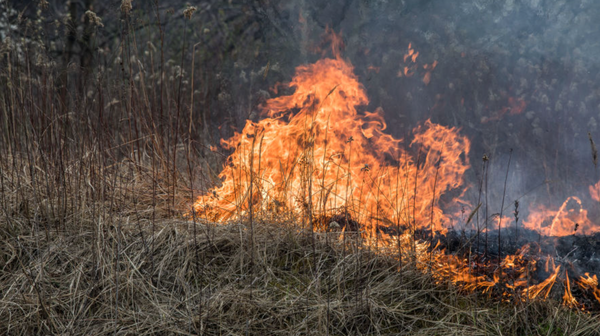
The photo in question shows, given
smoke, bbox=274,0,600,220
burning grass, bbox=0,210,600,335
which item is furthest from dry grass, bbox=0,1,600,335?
smoke, bbox=274,0,600,220

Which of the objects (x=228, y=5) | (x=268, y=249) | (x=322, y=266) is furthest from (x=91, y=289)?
(x=228, y=5)

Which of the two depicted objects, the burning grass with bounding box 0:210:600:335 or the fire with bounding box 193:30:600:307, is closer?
the burning grass with bounding box 0:210:600:335

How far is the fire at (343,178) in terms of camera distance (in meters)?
3.12

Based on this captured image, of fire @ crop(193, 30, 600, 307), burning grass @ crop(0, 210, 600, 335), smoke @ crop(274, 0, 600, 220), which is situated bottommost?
burning grass @ crop(0, 210, 600, 335)

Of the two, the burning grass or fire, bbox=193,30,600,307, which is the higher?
fire, bbox=193,30,600,307

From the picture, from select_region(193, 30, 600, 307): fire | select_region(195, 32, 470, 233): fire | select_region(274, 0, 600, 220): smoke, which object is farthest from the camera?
select_region(274, 0, 600, 220): smoke

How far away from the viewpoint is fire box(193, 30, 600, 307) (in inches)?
123

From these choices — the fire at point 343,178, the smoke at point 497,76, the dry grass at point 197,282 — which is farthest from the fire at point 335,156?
the smoke at point 497,76

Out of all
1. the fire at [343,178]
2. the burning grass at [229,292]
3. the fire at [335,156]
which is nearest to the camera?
the burning grass at [229,292]

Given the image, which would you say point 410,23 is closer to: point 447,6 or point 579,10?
point 447,6

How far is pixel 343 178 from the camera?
3746 mm

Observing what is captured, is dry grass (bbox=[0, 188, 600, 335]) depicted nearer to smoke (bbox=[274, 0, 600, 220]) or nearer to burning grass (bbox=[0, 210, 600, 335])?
burning grass (bbox=[0, 210, 600, 335])

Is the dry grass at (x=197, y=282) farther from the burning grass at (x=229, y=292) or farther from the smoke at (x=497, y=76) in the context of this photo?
the smoke at (x=497, y=76)

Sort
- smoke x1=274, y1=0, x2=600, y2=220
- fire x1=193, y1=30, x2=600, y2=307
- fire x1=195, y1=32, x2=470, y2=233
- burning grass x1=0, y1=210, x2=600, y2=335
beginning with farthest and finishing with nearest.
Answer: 1. smoke x1=274, y1=0, x2=600, y2=220
2. fire x1=195, y1=32, x2=470, y2=233
3. fire x1=193, y1=30, x2=600, y2=307
4. burning grass x1=0, y1=210, x2=600, y2=335
